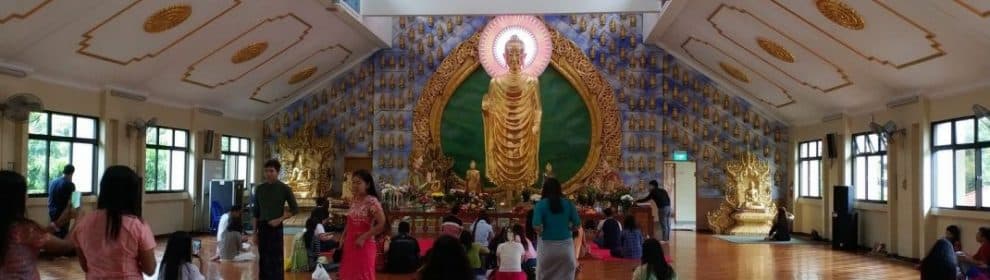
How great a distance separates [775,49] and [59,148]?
11937mm

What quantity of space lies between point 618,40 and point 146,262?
17.1 metres

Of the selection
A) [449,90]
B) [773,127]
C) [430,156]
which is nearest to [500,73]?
[449,90]

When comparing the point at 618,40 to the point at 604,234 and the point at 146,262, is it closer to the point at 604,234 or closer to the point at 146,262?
the point at 604,234

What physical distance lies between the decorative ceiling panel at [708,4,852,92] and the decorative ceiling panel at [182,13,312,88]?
766cm

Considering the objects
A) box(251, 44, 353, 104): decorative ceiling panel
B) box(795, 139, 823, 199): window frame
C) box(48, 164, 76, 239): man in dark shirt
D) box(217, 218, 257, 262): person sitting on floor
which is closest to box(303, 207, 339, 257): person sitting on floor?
box(217, 218, 257, 262): person sitting on floor

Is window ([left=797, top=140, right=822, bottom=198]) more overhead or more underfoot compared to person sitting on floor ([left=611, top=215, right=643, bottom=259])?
more overhead

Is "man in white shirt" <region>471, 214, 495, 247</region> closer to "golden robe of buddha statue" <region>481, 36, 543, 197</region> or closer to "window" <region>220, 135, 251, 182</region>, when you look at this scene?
"golden robe of buddha statue" <region>481, 36, 543, 197</region>

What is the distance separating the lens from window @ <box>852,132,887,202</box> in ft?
50.1

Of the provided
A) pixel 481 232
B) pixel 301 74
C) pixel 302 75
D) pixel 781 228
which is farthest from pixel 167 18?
pixel 781 228

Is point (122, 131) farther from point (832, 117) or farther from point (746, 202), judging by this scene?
point (832, 117)

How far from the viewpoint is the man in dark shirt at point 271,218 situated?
296 inches

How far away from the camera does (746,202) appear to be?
1919 centimetres

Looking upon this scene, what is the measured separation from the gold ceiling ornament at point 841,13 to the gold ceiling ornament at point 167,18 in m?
9.07

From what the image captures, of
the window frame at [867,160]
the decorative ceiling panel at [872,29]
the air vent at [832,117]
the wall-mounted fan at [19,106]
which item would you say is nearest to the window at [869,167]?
the window frame at [867,160]
